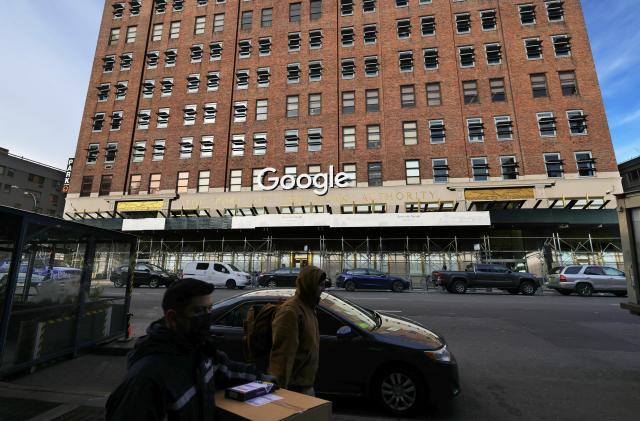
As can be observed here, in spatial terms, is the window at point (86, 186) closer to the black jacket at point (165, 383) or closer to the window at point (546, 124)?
the black jacket at point (165, 383)

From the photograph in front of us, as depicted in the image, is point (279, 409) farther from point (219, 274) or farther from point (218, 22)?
point (218, 22)

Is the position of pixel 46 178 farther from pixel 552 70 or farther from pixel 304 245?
Answer: pixel 552 70

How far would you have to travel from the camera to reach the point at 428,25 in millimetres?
33031

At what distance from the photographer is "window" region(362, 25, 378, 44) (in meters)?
33.7

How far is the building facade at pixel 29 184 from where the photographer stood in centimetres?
5466

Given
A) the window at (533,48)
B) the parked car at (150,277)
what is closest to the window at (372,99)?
the window at (533,48)

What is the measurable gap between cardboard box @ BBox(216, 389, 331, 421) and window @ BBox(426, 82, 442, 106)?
32428 mm

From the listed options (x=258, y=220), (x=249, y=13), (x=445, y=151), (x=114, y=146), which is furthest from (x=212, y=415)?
(x=249, y=13)

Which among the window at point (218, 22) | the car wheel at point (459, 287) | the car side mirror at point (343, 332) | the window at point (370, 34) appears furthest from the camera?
the window at point (218, 22)

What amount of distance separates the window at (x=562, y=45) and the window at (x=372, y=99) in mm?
15546

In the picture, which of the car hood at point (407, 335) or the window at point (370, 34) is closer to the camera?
the car hood at point (407, 335)

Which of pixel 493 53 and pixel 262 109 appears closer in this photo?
pixel 493 53

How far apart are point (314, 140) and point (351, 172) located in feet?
15.3

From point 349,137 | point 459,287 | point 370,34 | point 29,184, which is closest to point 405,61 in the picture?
point 370,34
